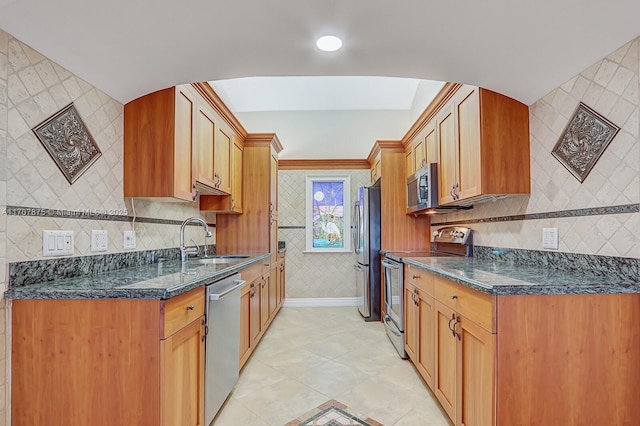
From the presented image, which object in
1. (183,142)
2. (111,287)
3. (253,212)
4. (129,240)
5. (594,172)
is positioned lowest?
(111,287)

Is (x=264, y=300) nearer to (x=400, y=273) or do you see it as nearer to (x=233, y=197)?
(x=233, y=197)

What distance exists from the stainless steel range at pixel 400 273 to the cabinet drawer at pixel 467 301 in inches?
33.0

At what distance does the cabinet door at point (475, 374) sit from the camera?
1330 mm

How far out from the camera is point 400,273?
8.98 ft

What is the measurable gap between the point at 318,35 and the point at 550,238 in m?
1.64

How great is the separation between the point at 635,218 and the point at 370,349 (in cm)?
220

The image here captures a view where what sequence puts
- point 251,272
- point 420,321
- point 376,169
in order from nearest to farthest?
point 420,321
point 251,272
point 376,169

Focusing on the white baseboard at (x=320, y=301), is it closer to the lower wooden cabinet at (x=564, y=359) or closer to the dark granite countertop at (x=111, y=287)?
the dark granite countertop at (x=111, y=287)

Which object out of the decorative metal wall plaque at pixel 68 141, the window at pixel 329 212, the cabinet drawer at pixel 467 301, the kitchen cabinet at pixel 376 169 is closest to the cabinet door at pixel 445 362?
the cabinet drawer at pixel 467 301

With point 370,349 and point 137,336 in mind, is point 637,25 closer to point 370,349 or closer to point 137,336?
point 137,336

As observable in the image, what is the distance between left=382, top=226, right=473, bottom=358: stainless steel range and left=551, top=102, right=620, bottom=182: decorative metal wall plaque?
108 cm

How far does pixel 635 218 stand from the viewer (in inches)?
54.1

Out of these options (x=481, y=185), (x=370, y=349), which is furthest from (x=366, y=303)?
(x=481, y=185)

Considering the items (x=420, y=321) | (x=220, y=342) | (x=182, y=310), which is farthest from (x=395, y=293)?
(x=182, y=310)
